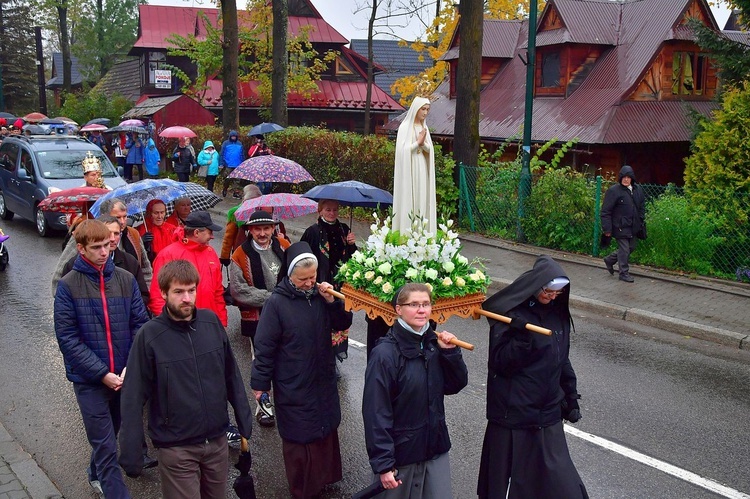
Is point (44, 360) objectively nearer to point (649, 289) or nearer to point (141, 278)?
point (141, 278)

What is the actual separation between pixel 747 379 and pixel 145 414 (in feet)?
20.7

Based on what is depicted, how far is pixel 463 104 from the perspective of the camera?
1661 centimetres

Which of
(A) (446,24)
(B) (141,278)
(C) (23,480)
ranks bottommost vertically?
(C) (23,480)

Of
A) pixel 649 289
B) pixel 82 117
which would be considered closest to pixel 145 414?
pixel 649 289

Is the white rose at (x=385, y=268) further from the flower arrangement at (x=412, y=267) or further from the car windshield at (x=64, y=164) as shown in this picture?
the car windshield at (x=64, y=164)

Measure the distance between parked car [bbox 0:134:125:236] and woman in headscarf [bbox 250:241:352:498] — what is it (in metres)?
11.9

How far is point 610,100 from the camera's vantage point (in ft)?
84.1

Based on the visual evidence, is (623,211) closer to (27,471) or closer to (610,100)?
(27,471)

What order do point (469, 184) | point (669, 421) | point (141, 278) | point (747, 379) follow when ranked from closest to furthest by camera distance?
point (141, 278) → point (669, 421) → point (747, 379) → point (469, 184)

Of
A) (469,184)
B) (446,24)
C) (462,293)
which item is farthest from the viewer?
(446,24)

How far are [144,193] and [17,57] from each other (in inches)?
2131

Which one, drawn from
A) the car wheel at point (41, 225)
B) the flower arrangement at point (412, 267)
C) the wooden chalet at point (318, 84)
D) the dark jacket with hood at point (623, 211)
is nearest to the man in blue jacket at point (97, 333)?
the flower arrangement at point (412, 267)

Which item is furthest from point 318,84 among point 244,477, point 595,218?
point 244,477

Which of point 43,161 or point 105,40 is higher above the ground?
point 105,40
